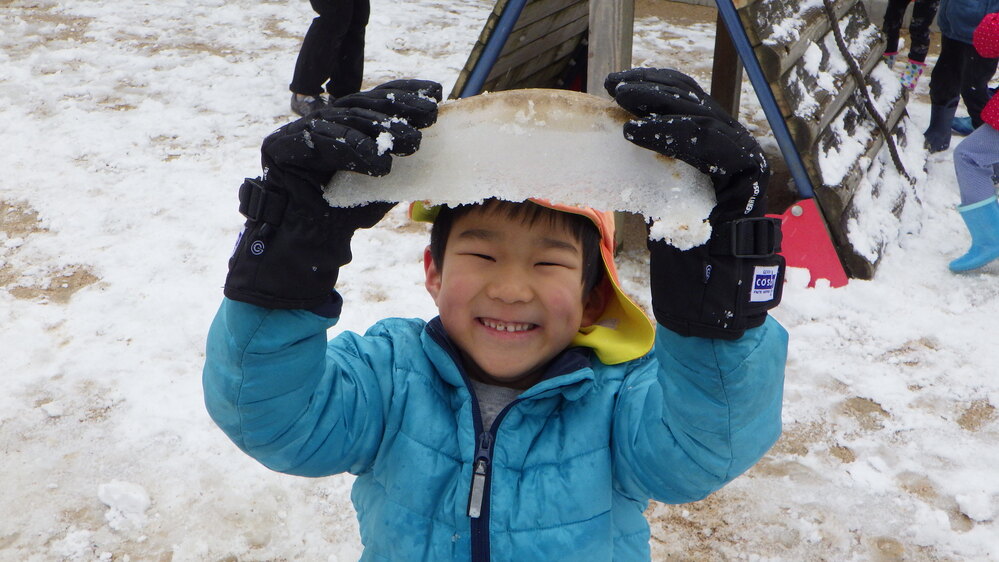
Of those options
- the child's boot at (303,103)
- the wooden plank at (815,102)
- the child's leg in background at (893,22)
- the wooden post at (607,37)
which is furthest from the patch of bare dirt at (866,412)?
the child's leg in background at (893,22)

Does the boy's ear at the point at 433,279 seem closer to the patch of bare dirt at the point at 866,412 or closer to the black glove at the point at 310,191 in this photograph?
the black glove at the point at 310,191

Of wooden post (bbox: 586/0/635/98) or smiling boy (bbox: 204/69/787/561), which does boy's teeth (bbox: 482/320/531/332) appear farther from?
wooden post (bbox: 586/0/635/98)

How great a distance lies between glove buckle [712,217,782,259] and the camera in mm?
1186

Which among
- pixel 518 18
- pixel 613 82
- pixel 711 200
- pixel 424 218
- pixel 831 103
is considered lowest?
pixel 831 103

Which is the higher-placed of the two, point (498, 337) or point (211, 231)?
point (498, 337)

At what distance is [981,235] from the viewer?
13.4ft

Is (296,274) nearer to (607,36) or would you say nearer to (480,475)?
(480,475)

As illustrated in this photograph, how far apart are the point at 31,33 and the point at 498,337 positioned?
712 centimetres

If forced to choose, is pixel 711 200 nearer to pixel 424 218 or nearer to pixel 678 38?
pixel 424 218

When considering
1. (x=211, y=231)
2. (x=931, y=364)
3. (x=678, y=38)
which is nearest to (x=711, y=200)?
(x=931, y=364)

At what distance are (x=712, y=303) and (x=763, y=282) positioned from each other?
0.26 feet

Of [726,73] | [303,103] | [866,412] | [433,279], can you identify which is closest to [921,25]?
[726,73]

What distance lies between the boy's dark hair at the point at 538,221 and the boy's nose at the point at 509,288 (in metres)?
0.09

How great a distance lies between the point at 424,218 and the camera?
169 centimetres
